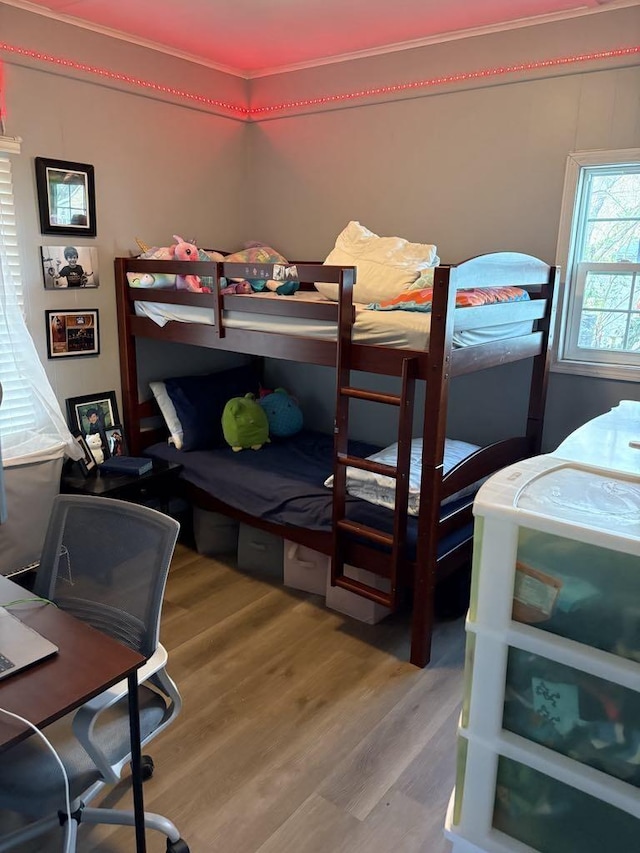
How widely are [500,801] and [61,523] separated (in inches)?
51.9

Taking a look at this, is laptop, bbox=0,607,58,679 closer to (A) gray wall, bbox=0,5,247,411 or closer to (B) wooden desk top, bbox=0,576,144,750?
(B) wooden desk top, bbox=0,576,144,750

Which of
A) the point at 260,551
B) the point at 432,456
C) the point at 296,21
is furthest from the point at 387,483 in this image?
the point at 296,21

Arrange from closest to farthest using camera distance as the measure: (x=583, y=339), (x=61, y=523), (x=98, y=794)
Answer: (x=61, y=523), (x=98, y=794), (x=583, y=339)

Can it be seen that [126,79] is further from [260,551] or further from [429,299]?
[260,551]

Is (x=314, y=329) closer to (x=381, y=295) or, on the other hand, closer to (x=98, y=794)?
(x=381, y=295)

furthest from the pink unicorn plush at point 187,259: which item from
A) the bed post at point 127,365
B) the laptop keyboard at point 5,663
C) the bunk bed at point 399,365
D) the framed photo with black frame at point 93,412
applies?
the laptop keyboard at point 5,663

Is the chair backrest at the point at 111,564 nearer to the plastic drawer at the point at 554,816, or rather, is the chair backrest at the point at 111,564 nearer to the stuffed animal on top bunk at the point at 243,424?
the plastic drawer at the point at 554,816

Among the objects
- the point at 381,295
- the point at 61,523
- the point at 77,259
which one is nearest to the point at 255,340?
the point at 381,295

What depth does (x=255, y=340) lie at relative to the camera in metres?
2.90

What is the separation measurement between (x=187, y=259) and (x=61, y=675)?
2.39 meters

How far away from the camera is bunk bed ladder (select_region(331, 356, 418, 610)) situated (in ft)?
7.87

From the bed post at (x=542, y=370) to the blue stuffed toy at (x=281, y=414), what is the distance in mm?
1305

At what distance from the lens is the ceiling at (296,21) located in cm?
281

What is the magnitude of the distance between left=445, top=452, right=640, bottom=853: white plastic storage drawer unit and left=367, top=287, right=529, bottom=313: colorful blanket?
3.49ft
